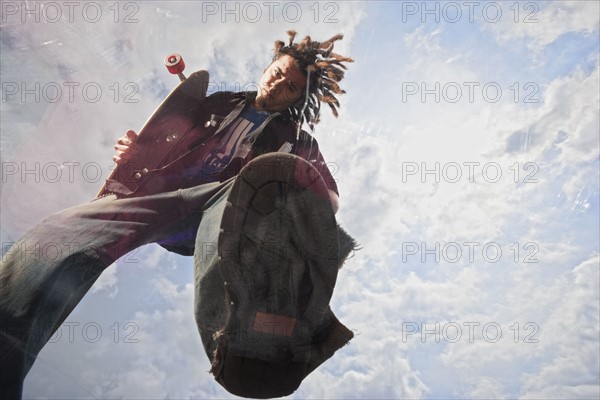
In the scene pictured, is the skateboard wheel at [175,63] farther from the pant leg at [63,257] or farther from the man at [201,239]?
the pant leg at [63,257]

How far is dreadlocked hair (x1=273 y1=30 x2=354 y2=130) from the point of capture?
339 cm

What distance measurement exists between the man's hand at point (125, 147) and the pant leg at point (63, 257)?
32cm

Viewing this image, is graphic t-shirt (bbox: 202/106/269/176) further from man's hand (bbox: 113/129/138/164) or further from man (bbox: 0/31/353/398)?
man's hand (bbox: 113/129/138/164)

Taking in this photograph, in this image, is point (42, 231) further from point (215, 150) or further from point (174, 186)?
point (215, 150)

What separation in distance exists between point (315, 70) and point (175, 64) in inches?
46.7

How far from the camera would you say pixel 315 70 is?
3436mm

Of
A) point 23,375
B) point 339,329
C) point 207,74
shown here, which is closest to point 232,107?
point 207,74

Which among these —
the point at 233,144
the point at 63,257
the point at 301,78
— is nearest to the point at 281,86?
the point at 301,78

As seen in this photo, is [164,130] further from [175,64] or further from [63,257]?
[63,257]

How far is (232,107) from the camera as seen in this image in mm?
3191

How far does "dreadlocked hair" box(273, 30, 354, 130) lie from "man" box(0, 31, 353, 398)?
1.75ft

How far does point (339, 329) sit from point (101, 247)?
1442mm

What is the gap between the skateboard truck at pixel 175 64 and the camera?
3049mm

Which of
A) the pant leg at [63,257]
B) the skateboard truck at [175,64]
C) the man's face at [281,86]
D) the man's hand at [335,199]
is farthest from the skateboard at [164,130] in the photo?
the man's hand at [335,199]
